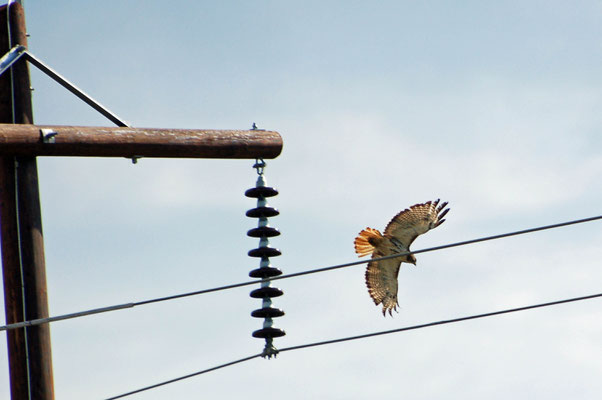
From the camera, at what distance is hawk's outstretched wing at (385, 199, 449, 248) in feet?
46.0

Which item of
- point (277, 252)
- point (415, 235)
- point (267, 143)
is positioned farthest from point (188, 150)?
point (415, 235)

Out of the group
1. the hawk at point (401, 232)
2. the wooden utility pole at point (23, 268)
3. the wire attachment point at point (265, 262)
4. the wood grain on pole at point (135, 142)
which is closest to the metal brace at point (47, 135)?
the wood grain on pole at point (135, 142)

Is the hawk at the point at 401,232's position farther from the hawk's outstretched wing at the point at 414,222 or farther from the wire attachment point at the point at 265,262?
the wire attachment point at the point at 265,262

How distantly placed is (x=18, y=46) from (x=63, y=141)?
1029 mm

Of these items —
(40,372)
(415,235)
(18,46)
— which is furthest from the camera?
(415,235)

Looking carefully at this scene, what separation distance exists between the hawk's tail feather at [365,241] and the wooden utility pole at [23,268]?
19.5 ft

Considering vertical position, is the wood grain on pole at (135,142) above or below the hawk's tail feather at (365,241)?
above

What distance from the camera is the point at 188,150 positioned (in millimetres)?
9164

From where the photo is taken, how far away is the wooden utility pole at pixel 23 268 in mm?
8688

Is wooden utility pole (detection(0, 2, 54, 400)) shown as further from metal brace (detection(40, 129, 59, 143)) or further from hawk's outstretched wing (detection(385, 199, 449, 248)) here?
hawk's outstretched wing (detection(385, 199, 449, 248))

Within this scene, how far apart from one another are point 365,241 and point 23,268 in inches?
243

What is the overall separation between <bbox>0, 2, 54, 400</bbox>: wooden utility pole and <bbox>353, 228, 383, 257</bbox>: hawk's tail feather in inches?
234

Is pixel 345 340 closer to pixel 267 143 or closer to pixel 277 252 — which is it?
pixel 277 252

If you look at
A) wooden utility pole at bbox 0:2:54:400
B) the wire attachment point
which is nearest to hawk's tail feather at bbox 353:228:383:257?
the wire attachment point
